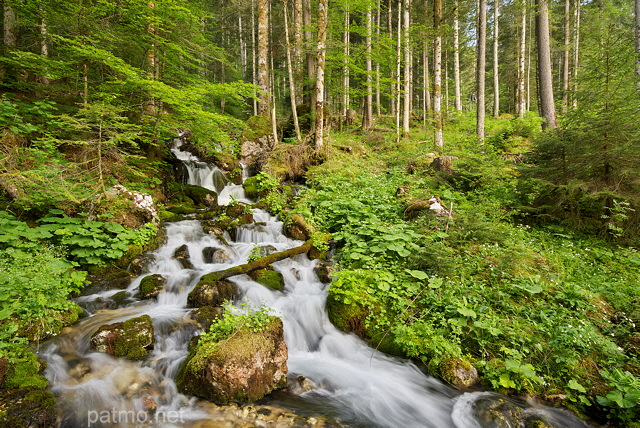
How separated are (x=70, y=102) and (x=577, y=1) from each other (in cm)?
2805

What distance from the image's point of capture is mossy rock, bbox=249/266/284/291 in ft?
18.8

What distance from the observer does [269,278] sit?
19.1ft

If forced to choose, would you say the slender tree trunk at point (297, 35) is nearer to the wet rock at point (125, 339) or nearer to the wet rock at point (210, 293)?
the wet rock at point (210, 293)

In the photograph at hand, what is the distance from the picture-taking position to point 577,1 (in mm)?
17797

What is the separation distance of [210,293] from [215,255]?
1.61 m

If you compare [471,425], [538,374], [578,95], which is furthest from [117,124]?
[578,95]

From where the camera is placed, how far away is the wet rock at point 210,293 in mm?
5234

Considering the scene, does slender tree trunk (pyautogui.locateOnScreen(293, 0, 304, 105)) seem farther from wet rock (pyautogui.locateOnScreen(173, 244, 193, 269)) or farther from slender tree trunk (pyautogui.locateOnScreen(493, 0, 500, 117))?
slender tree trunk (pyautogui.locateOnScreen(493, 0, 500, 117))

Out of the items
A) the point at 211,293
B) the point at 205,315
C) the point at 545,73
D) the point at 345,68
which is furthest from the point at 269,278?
the point at 345,68

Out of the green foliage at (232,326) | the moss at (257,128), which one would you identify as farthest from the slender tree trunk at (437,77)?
the green foliage at (232,326)

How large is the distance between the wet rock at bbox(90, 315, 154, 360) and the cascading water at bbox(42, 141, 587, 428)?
102mm

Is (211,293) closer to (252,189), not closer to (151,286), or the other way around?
(151,286)

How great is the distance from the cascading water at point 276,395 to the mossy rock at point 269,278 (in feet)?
0.38

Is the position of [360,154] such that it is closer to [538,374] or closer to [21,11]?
[538,374]
